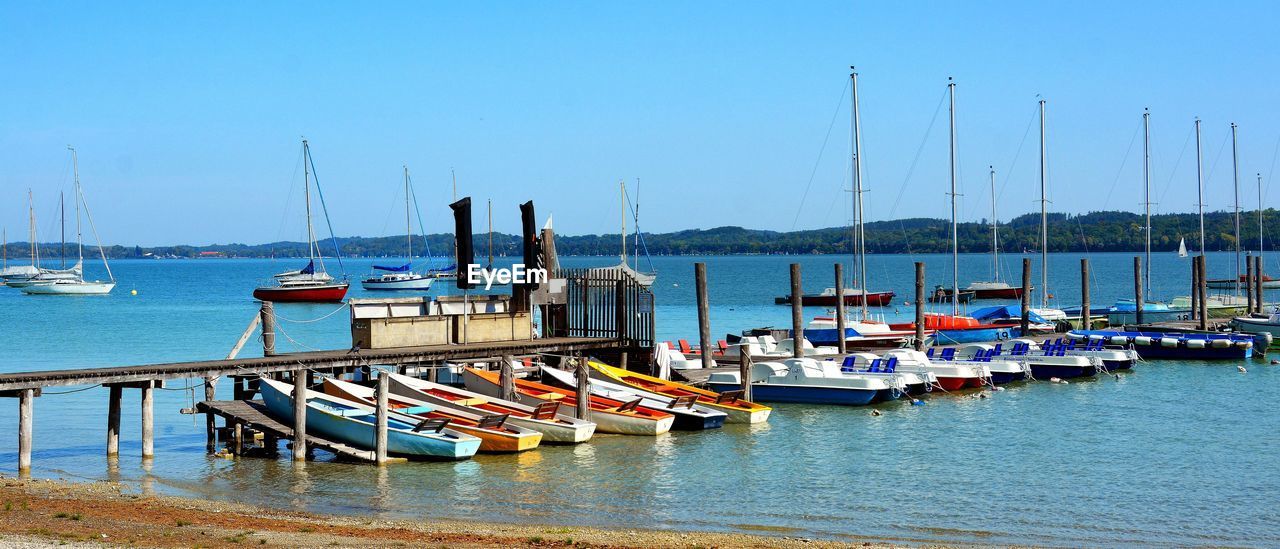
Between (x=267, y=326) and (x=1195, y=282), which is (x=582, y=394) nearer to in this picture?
(x=267, y=326)

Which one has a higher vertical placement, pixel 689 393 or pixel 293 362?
pixel 293 362

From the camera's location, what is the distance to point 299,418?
2412cm

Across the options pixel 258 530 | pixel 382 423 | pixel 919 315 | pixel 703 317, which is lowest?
pixel 258 530

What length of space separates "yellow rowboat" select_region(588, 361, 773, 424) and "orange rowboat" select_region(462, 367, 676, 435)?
1687 millimetres

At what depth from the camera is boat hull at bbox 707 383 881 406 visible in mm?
33281

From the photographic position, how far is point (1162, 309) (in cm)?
6019

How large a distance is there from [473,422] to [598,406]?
3913 mm

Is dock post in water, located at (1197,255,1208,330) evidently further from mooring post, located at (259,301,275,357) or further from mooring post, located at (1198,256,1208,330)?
mooring post, located at (259,301,275,357)

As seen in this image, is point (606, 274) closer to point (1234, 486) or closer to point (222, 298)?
point (1234, 486)

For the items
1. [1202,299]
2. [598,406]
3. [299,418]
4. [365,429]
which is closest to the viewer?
[299,418]

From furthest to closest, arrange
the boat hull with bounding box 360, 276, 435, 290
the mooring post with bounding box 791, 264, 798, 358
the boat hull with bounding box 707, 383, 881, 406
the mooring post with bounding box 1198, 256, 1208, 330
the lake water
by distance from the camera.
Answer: the boat hull with bounding box 360, 276, 435, 290 < the mooring post with bounding box 1198, 256, 1208, 330 < the mooring post with bounding box 791, 264, 798, 358 < the boat hull with bounding box 707, 383, 881, 406 < the lake water

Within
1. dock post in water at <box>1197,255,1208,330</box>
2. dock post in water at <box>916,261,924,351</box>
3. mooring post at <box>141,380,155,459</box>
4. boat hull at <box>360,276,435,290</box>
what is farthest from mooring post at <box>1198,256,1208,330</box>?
boat hull at <box>360,276,435,290</box>

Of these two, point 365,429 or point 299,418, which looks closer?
point 299,418

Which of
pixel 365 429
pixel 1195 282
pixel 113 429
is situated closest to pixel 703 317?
pixel 365 429
